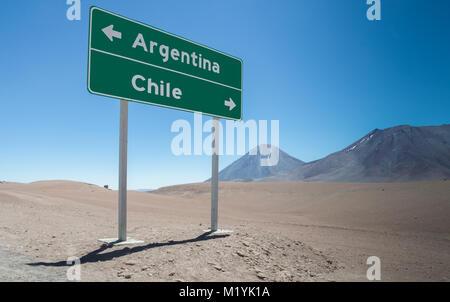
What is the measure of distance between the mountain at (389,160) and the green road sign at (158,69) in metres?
99.1

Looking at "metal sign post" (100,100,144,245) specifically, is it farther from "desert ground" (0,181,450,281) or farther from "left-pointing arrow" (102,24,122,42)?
"left-pointing arrow" (102,24,122,42)

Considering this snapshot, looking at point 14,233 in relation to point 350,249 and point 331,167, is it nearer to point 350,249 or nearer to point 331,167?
point 350,249

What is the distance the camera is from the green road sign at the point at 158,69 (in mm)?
6258

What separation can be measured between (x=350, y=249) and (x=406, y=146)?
13697 centimetres

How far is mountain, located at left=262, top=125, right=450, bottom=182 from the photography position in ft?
336

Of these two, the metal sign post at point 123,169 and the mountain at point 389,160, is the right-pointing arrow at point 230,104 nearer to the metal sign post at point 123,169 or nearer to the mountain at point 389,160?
the metal sign post at point 123,169

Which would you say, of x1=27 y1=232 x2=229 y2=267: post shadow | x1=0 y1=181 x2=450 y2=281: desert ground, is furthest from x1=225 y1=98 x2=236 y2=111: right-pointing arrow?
x1=27 y1=232 x2=229 y2=267: post shadow

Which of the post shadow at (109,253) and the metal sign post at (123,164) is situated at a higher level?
the metal sign post at (123,164)

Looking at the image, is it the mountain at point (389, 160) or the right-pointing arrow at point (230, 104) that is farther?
the mountain at point (389, 160)

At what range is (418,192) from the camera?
2012 centimetres

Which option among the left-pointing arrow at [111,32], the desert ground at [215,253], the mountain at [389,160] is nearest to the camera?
the desert ground at [215,253]

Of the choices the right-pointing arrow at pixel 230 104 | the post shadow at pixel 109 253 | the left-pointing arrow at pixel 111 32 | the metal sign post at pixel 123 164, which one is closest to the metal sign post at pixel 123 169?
the metal sign post at pixel 123 164
